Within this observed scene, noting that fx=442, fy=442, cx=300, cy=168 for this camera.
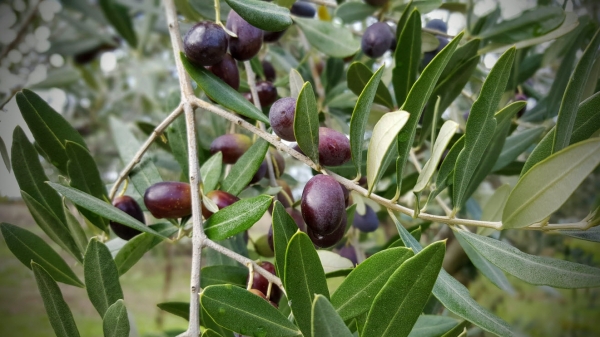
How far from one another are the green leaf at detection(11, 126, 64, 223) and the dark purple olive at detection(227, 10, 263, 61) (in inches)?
15.3

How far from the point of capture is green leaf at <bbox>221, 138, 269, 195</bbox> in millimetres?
738

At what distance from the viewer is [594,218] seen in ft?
1.73

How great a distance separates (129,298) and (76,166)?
7.25 meters

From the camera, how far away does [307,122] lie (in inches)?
23.1

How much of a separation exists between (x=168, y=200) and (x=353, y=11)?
2.32 ft

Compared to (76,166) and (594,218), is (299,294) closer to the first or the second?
(594,218)

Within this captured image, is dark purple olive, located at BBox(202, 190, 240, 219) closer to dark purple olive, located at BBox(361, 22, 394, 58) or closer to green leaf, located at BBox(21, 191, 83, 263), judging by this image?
green leaf, located at BBox(21, 191, 83, 263)

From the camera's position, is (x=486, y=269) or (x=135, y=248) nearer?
(x=135, y=248)

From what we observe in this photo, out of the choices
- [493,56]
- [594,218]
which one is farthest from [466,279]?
[594,218]

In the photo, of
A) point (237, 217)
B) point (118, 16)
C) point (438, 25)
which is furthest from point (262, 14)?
point (118, 16)

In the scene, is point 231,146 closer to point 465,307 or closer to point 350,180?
point 350,180

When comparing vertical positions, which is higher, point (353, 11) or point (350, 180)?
point (353, 11)

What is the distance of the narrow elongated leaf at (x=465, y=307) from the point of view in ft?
1.75

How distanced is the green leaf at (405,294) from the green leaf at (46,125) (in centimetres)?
62
